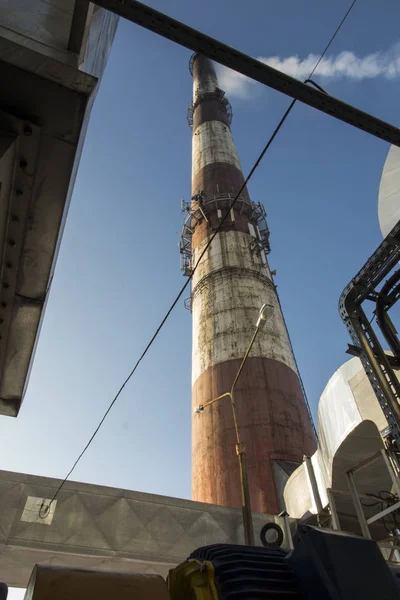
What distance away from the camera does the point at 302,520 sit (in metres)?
12.0

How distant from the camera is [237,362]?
17828 millimetres

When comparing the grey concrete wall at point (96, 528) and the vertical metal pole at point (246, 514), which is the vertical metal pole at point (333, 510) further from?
the vertical metal pole at point (246, 514)

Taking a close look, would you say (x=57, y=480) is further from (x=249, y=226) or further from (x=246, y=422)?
(x=249, y=226)

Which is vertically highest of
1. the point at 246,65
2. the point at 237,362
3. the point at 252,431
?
the point at 237,362

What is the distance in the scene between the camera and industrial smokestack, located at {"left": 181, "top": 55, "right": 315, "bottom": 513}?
606 inches

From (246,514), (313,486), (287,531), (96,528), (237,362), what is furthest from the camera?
(237,362)

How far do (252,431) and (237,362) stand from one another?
9.74ft

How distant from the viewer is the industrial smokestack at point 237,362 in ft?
50.5

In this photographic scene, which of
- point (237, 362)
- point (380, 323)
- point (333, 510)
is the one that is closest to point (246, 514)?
point (333, 510)

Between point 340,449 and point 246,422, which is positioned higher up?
point 246,422

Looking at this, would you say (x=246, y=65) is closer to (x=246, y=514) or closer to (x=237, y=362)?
(x=246, y=514)

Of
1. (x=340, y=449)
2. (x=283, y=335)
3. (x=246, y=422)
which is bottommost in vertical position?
(x=340, y=449)

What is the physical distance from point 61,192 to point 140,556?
855 centimetres

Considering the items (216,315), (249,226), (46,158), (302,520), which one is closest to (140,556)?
(302,520)
